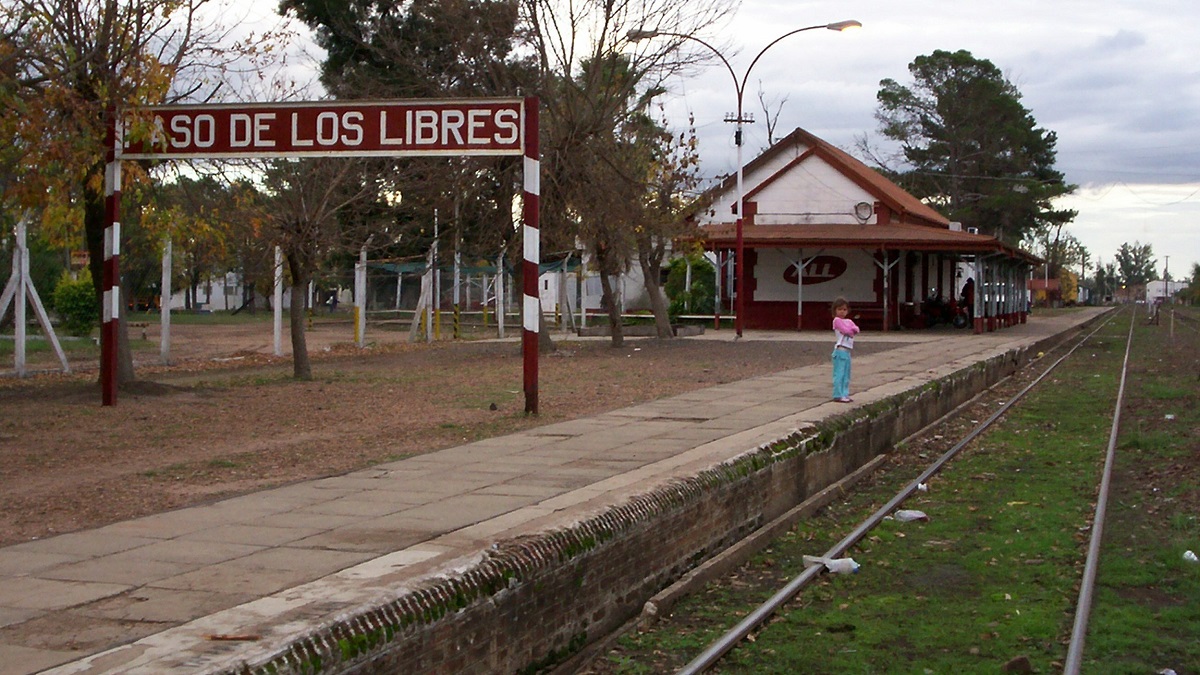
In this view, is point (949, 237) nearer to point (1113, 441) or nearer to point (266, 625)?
point (1113, 441)

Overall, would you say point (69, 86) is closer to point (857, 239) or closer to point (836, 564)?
point (836, 564)

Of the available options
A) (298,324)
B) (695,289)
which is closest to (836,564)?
(298,324)

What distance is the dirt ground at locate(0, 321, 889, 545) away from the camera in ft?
29.7

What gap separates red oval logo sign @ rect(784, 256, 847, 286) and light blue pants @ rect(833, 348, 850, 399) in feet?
85.1

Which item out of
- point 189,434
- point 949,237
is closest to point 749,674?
point 189,434

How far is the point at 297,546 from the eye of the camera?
6.72 metres

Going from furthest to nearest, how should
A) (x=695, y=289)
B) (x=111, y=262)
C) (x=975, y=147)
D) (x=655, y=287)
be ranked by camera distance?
(x=975, y=147) < (x=695, y=289) < (x=655, y=287) < (x=111, y=262)

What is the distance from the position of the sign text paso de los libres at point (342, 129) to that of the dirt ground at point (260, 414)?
116 inches

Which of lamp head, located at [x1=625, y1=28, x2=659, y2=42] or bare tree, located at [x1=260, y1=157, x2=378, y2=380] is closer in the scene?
bare tree, located at [x1=260, y1=157, x2=378, y2=380]

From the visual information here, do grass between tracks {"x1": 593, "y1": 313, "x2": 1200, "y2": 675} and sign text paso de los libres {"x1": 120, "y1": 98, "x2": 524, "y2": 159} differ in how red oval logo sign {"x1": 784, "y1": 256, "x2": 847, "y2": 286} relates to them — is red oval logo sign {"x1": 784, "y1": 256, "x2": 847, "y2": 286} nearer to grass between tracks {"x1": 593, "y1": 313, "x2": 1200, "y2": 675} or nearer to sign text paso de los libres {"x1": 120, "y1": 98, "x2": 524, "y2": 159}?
grass between tracks {"x1": 593, "y1": 313, "x2": 1200, "y2": 675}

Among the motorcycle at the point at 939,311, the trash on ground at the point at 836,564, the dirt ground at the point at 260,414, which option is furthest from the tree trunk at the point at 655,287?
the trash on ground at the point at 836,564

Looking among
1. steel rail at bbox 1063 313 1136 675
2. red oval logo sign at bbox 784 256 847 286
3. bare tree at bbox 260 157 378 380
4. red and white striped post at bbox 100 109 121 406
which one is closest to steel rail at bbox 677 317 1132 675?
steel rail at bbox 1063 313 1136 675

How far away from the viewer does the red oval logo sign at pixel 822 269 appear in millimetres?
40375

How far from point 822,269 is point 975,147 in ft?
104
